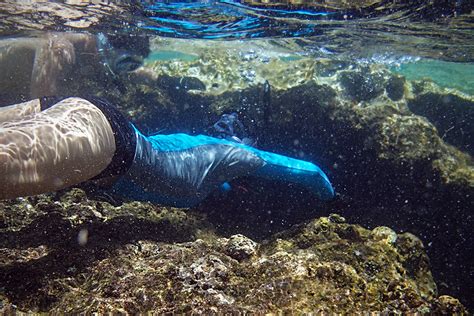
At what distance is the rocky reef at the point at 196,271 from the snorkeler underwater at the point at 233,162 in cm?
2

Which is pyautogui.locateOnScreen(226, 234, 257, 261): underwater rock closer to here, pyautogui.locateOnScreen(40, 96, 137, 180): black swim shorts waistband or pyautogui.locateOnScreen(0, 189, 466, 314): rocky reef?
pyautogui.locateOnScreen(0, 189, 466, 314): rocky reef

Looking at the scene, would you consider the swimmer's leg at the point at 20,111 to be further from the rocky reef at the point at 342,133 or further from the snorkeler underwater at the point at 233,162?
the rocky reef at the point at 342,133

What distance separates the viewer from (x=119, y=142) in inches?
144

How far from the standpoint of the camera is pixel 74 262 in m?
3.11

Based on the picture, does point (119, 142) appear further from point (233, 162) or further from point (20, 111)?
point (233, 162)

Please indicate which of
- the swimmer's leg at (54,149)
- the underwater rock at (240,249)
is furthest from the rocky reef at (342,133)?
the swimmer's leg at (54,149)

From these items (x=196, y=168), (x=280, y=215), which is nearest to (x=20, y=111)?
(x=196, y=168)

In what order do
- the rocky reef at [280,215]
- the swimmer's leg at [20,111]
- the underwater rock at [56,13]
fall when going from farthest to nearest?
1. the underwater rock at [56,13]
2. the swimmer's leg at [20,111]
3. the rocky reef at [280,215]

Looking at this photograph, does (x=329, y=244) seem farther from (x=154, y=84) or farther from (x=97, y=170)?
(x=154, y=84)

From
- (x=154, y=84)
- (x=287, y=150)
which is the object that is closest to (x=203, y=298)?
(x=287, y=150)

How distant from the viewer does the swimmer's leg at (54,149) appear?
277cm

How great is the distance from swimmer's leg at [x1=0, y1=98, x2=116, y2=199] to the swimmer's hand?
0.65m

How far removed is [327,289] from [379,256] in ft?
2.99

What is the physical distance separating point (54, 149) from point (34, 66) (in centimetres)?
573
